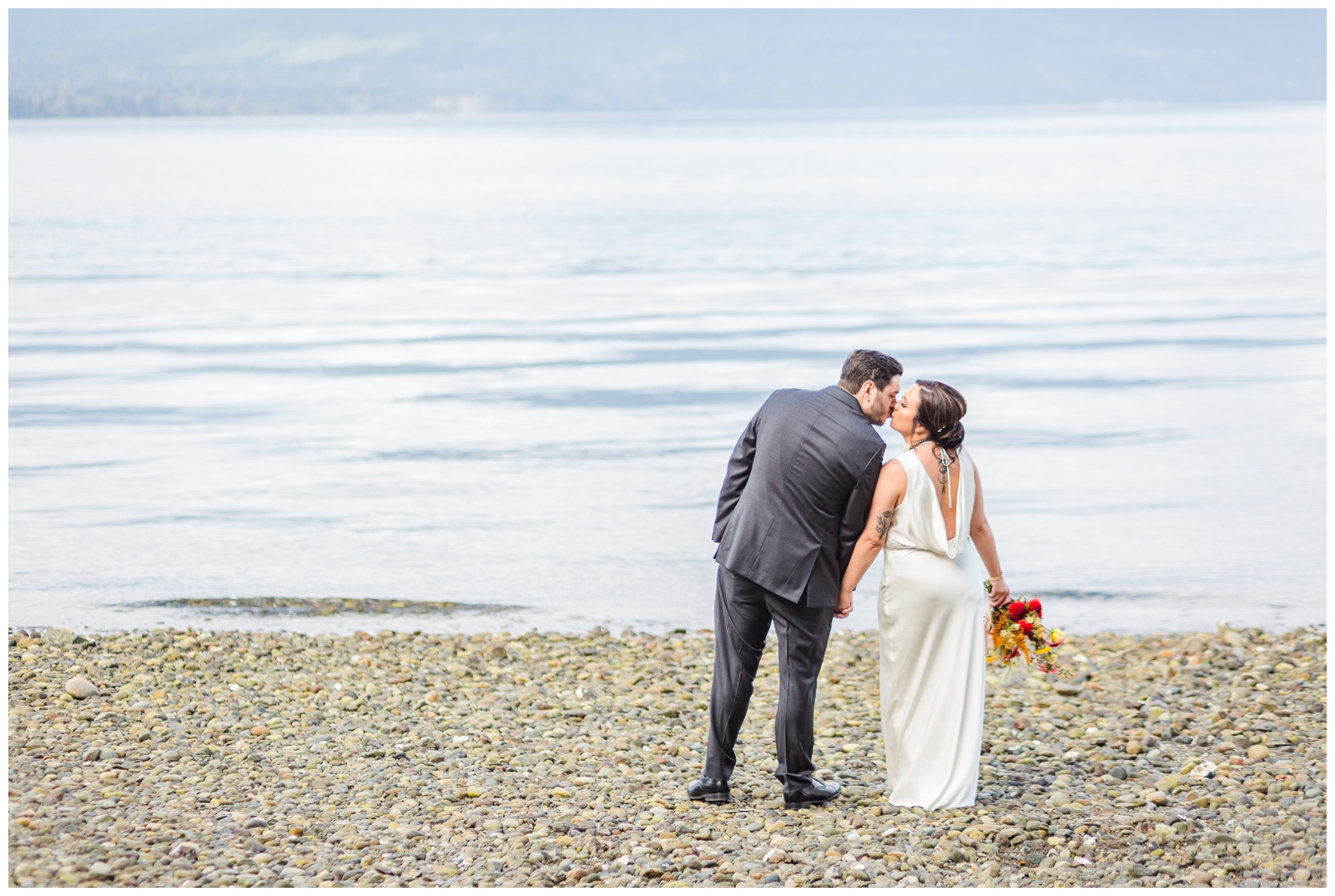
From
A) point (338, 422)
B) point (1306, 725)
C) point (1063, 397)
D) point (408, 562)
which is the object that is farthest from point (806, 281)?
point (1306, 725)

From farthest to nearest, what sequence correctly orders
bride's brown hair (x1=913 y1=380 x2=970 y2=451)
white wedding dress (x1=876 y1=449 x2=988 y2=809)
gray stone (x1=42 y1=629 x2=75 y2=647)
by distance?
gray stone (x1=42 y1=629 x2=75 y2=647), white wedding dress (x1=876 y1=449 x2=988 y2=809), bride's brown hair (x1=913 y1=380 x2=970 y2=451)

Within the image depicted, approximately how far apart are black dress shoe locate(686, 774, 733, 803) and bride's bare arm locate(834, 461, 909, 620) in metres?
0.95

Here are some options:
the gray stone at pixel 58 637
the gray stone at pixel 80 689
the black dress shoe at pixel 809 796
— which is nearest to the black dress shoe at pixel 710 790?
the black dress shoe at pixel 809 796

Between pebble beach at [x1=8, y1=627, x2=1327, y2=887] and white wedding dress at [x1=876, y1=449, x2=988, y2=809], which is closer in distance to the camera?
pebble beach at [x1=8, y1=627, x2=1327, y2=887]

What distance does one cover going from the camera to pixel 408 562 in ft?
39.8

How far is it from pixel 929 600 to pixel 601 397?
559 inches

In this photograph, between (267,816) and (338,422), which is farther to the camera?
(338,422)

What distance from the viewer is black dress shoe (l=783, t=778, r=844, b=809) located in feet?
20.8

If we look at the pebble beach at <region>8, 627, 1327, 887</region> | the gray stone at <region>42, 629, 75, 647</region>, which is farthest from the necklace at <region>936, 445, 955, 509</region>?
the gray stone at <region>42, 629, 75, 647</region>

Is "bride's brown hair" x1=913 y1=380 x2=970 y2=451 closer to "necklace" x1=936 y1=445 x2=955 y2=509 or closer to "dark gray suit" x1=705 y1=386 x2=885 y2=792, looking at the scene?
"necklace" x1=936 y1=445 x2=955 y2=509

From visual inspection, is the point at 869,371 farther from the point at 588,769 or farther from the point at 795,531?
the point at 588,769

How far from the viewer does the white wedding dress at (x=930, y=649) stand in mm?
6047

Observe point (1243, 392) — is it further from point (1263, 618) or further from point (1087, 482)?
point (1263, 618)

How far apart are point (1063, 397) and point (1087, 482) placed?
204 inches
